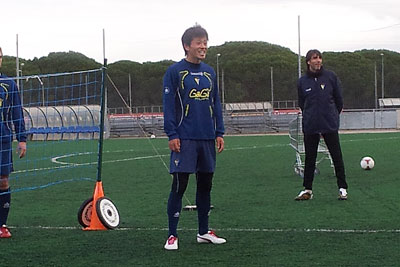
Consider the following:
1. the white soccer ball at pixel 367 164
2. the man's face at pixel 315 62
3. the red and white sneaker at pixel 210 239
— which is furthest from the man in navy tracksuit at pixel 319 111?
the white soccer ball at pixel 367 164

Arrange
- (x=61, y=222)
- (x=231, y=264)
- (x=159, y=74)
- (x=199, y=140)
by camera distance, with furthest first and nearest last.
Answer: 1. (x=159, y=74)
2. (x=61, y=222)
3. (x=199, y=140)
4. (x=231, y=264)

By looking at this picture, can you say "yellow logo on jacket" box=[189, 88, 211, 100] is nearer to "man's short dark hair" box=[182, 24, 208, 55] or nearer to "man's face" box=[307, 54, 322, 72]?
"man's short dark hair" box=[182, 24, 208, 55]

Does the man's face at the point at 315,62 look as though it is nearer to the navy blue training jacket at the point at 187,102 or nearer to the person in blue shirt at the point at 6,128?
the navy blue training jacket at the point at 187,102

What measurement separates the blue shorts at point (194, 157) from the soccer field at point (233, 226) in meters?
0.65

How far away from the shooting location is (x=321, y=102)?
9484mm

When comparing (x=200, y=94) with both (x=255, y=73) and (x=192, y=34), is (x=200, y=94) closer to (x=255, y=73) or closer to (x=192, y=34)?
(x=192, y=34)

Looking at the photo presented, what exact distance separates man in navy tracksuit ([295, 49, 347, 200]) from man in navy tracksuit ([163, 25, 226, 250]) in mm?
3371

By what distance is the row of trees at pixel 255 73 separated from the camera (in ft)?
184

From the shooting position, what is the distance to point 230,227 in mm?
7293

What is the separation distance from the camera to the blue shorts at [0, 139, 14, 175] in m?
6.97

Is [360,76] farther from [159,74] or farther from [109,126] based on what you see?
[109,126]

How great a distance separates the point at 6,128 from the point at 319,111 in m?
4.10

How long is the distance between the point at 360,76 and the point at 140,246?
52026 millimetres

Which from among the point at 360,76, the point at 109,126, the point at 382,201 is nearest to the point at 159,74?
the point at 360,76
